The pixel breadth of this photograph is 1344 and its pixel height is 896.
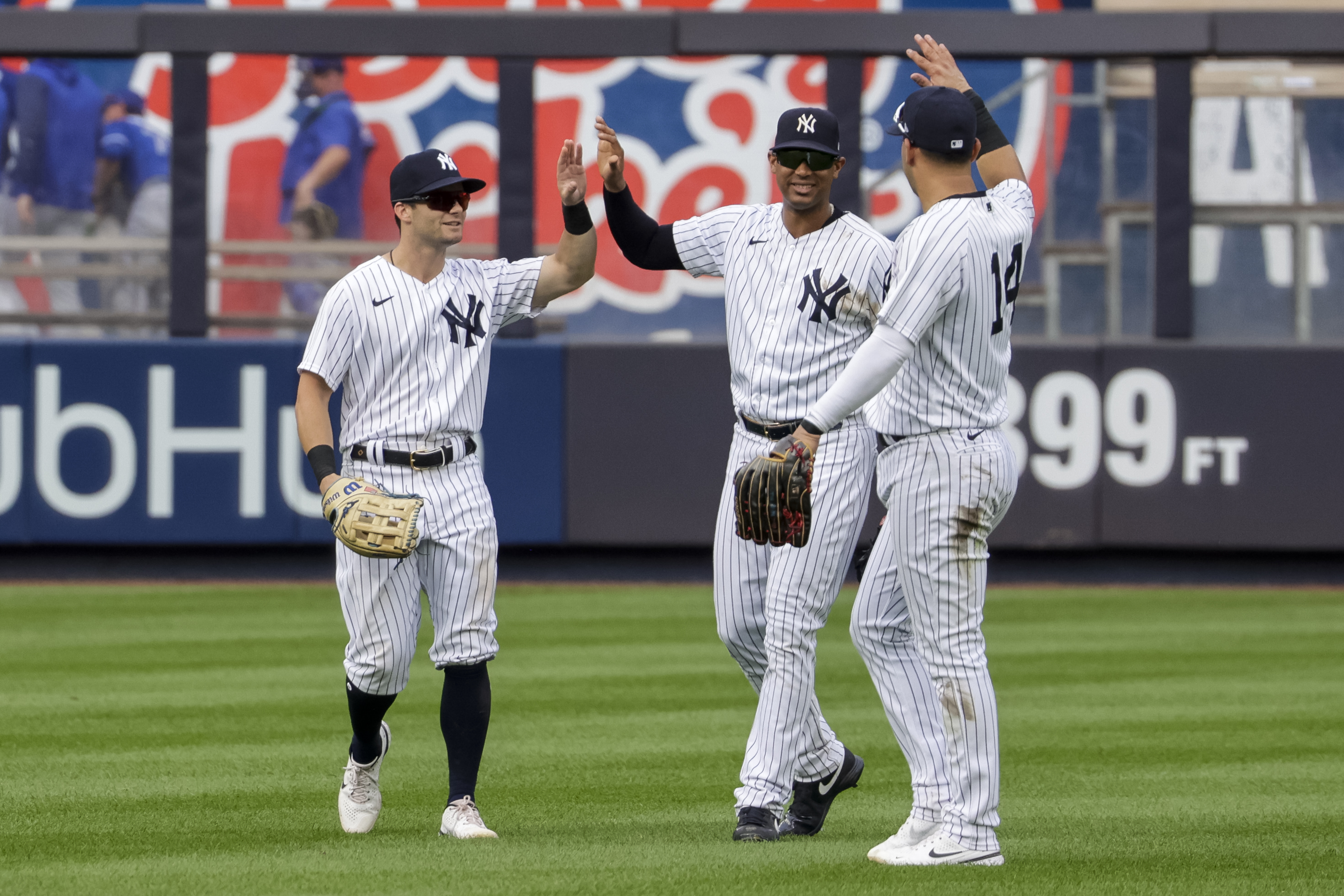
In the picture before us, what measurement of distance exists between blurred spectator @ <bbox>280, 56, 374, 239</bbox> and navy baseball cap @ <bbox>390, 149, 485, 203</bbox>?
6956 millimetres

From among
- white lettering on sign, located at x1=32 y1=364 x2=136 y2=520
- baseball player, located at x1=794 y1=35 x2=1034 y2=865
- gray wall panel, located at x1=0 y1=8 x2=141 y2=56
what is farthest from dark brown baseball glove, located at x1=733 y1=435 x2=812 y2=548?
gray wall panel, located at x1=0 y1=8 x2=141 y2=56

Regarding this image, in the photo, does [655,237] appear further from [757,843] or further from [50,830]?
[50,830]

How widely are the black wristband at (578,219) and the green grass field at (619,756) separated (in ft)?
5.44

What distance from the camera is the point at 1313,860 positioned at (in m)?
4.76

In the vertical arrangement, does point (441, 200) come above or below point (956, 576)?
above

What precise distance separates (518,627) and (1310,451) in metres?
5.08

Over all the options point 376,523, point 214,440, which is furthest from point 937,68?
point 214,440

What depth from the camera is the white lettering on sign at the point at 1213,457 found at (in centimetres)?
1150

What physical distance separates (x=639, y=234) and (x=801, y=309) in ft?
2.00

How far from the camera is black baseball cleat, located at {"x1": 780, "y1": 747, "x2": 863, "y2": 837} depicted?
515 cm

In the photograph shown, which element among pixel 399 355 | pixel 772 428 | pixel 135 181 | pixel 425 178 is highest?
pixel 135 181

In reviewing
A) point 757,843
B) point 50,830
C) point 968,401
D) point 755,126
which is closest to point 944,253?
point 968,401

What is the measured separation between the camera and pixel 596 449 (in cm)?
1164

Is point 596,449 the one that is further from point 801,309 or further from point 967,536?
point 967,536
